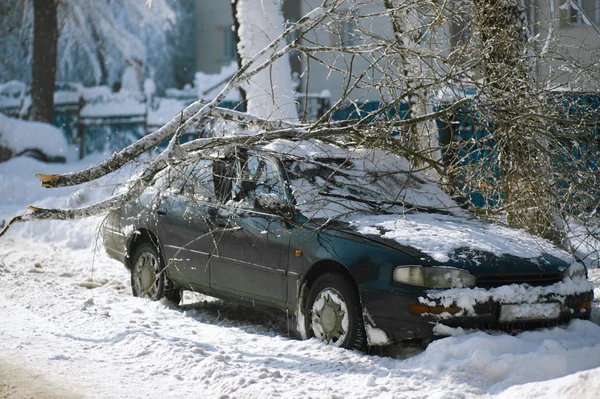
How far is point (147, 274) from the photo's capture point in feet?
26.7

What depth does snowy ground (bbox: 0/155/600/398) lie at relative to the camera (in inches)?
195

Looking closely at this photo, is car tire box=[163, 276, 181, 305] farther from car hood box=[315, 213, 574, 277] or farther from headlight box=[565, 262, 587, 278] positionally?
headlight box=[565, 262, 587, 278]

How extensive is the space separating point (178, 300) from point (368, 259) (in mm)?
2944

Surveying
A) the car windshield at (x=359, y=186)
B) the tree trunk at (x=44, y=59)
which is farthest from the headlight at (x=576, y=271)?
the tree trunk at (x=44, y=59)

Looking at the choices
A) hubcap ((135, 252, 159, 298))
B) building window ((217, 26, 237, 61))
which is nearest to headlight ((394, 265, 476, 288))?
hubcap ((135, 252, 159, 298))

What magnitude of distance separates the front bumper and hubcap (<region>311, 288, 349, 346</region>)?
26 centimetres

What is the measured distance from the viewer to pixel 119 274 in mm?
10336

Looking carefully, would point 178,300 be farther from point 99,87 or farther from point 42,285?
point 99,87

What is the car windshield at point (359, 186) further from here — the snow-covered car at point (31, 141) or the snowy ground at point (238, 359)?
the snow-covered car at point (31, 141)

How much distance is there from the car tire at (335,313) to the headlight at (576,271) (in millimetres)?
1587

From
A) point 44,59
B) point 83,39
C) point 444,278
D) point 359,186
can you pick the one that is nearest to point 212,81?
point 83,39

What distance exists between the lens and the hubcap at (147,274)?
8.02 meters

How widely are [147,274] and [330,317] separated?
285 centimetres

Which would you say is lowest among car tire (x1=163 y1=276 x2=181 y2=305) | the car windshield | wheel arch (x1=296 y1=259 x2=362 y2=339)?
car tire (x1=163 y1=276 x2=181 y2=305)
